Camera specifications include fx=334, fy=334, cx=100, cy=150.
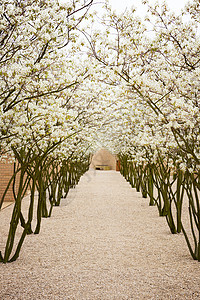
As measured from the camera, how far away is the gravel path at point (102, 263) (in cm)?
287

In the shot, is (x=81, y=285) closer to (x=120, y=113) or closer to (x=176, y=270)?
(x=176, y=270)

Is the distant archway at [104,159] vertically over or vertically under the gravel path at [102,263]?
over

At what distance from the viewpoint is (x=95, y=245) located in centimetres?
442

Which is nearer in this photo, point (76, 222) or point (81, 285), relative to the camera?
point (81, 285)

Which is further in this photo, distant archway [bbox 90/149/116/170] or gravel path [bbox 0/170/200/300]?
distant archway [bbox 90/149/116/170]

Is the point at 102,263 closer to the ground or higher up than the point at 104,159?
closer to the ground

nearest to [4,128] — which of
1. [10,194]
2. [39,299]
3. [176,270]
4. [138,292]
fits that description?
[39,299]

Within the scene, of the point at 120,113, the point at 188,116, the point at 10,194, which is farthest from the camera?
the point at 10,194

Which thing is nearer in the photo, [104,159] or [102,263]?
[102,263]

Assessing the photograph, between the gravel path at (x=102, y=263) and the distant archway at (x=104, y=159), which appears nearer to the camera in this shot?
the gravel path at (x=102, y=263)

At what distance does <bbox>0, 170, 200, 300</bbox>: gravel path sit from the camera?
2873 millimetres

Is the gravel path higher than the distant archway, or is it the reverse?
the distant archway

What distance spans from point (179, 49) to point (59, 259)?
2.92m

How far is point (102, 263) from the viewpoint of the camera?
3.62m
